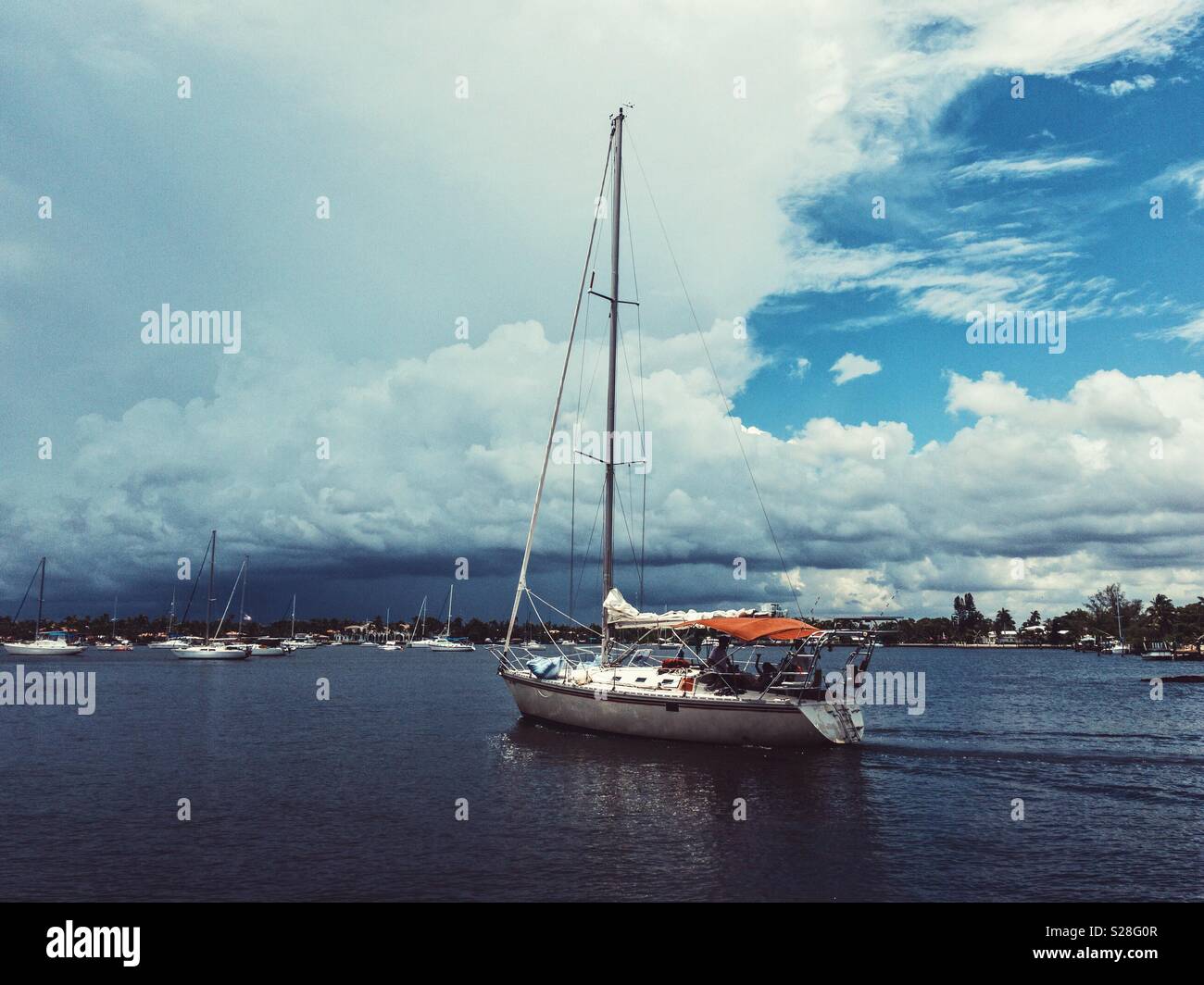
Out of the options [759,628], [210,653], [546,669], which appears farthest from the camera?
[210,653]

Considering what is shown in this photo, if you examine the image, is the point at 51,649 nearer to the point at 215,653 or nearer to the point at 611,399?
the point at 215,653

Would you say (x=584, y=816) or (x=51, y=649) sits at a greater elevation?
(x=584, y=816)

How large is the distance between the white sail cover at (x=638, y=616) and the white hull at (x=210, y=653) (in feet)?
388

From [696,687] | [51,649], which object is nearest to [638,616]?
[696,687]

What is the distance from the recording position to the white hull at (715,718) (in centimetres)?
3144

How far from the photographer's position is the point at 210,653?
134875 millimetres

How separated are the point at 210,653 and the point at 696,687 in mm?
124047

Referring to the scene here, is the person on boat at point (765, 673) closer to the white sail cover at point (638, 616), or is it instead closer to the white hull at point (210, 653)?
the white sail cover at point (638, 616)
